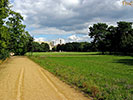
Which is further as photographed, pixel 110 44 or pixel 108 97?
pixel 110 44

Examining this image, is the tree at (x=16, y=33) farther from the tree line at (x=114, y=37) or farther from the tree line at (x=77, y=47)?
the tree line at (x=77, y=47)

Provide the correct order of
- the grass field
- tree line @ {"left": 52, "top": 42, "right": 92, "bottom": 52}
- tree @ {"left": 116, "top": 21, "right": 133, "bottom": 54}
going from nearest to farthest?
the grass field, tree @ {"left": 116, "top": 21, "right": 133, "bottom": 54}, tree line @ {"left": 52, "top": 42, "right": 92, "bottom": 52}

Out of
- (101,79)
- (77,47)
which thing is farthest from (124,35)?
(77,47)

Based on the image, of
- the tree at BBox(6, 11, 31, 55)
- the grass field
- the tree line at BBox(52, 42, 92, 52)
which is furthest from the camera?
the tree line at BBox(52, 42, 92, 52)

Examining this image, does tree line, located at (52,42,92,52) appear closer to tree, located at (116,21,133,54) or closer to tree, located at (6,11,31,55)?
tree, located at (116,21,133,54)

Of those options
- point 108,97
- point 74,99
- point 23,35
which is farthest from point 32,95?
point 23,35

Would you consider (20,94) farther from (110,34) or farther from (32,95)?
(110,34)

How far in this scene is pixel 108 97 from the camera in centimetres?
670

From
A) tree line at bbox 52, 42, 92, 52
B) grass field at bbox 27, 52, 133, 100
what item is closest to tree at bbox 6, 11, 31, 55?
grass field at bbox 27, 52, 133, 100

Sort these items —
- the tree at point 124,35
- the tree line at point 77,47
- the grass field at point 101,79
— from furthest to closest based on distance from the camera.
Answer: the tree line at point 77,47 → the tree at point 124,35 → the grass field at point 101,79

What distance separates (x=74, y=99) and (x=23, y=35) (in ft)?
98.1

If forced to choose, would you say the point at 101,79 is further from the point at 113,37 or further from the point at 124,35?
the point at 113,37

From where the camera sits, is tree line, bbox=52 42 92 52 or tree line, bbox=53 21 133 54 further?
tree line, bbox=52 42 92 52

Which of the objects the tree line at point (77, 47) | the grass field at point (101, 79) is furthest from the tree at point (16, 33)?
the tree line at point (77, 47)
